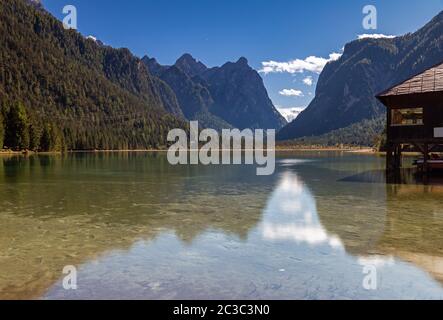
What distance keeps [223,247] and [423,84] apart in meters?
30.8

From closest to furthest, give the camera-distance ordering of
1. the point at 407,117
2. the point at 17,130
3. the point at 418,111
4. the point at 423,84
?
the point at 423,84, the point at 418,111, the point at 407,117, the point at 17,130

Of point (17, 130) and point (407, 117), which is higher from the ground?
point (17, 130)

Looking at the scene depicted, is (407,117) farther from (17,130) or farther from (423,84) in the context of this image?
(17,130)

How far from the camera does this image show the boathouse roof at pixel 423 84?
34.1 m

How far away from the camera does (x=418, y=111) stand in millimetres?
35781

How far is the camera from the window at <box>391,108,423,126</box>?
117 feet

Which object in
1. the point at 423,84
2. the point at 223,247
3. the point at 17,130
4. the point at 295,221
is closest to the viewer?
the point at 223,247

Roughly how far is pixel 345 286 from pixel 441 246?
464 cm

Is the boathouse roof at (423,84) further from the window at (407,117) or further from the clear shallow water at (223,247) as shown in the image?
the clear shallow water at (223,247)

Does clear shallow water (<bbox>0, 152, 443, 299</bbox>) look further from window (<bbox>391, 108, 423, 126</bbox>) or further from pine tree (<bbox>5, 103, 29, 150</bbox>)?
pine tree (<bbox>5, 103, 29, 150</bbox>)

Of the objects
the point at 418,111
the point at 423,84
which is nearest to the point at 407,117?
the point at 418,111

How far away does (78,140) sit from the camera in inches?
6280

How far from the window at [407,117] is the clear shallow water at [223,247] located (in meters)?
16.4

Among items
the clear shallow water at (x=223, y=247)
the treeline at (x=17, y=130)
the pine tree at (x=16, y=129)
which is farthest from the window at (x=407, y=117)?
the pine tree at (x=16, y=129)
